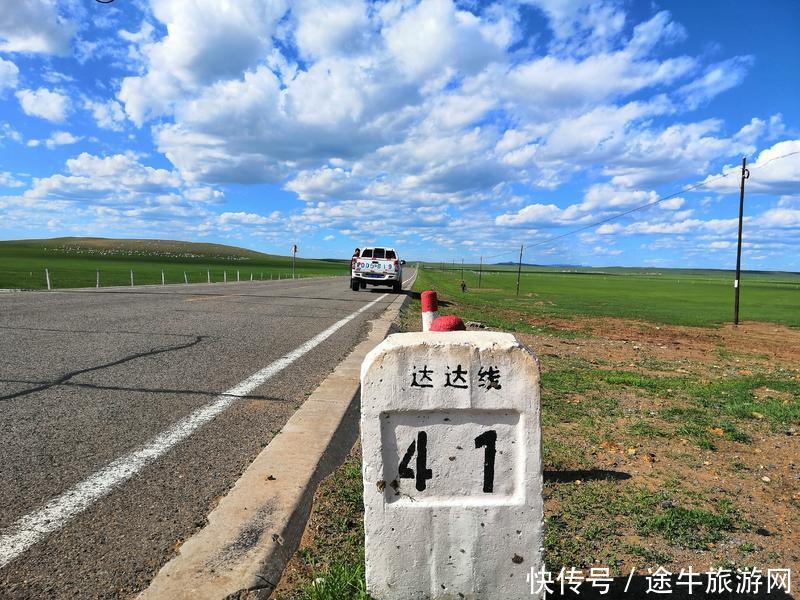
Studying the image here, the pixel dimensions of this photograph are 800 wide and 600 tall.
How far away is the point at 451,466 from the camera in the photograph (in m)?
2.16

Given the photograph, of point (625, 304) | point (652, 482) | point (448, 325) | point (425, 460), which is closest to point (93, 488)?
point (425, 460)

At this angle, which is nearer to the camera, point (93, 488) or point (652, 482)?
point (93, 488)

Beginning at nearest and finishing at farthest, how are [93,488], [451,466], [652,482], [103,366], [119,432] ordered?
[451,466] → [93,488] → [652,482] → [119,432] → [103,366]

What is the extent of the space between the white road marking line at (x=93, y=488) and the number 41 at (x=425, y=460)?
1849 millimetres

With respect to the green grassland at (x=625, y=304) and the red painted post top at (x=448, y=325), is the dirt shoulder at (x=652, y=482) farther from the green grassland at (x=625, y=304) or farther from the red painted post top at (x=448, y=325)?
the green grassland at (x=625, y=304)

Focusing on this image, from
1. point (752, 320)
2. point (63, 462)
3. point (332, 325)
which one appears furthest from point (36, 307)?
point (752, 320)

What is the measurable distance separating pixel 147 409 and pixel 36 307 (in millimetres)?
10314

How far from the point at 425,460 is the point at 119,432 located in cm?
300

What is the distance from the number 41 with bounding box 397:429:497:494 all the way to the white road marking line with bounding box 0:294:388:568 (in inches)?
72.8

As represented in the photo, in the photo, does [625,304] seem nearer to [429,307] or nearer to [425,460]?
[429,307]

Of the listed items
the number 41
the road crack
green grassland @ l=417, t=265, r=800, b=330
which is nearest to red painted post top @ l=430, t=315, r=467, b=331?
the number 41

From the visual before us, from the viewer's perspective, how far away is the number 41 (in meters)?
2.14

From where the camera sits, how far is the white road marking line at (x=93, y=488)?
8.47 feet

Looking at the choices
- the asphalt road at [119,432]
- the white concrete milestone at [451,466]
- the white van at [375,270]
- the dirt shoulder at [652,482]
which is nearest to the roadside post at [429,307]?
the white concrete milestone at [451,466]
